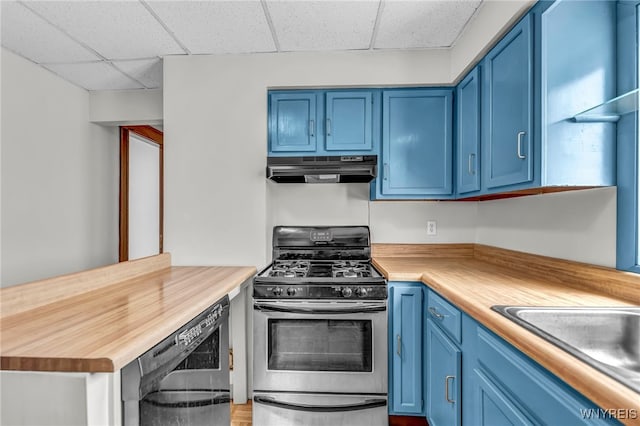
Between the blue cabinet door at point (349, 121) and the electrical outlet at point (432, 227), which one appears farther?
the electrical outlet at point (432, 227)

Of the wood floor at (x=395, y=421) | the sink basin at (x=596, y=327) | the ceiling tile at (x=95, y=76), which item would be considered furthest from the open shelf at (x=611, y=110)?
the ceiling tile at (x=95, y=76)

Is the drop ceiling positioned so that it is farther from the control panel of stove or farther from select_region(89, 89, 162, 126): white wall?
the control panel of stove

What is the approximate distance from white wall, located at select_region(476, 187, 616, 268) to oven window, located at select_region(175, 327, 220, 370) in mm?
1699

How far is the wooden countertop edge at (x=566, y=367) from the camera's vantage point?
60cm

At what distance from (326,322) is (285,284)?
0.32m

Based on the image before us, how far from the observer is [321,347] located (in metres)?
1.85

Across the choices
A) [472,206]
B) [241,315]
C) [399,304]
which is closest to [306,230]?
[241,315]

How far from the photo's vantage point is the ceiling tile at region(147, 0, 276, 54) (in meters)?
1.72

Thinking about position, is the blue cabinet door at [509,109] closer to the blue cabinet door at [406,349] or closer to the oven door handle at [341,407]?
the blue cabinet door at [406,349]

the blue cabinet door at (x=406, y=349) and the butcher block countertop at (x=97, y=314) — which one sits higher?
the butcher block countertop at (x=97, y=314)

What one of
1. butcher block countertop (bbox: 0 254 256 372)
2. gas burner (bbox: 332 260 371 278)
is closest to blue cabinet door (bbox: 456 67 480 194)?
gas burner (bbox: 332 260 371 278)

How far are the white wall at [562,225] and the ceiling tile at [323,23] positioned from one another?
1370mm

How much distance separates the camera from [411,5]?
172 centimetres

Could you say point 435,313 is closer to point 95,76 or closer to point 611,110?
point 611,110
